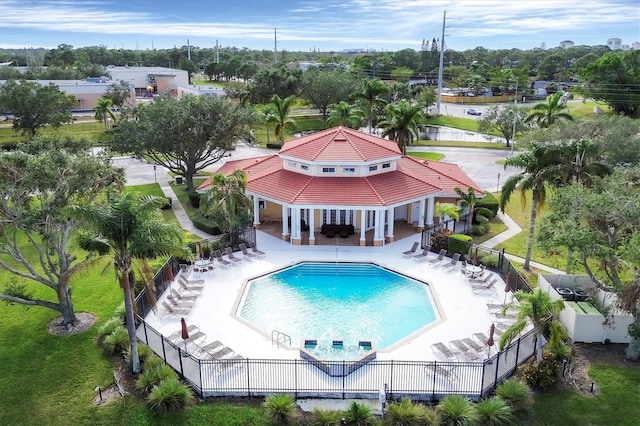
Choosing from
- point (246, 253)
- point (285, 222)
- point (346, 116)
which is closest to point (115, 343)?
point (246, 253)

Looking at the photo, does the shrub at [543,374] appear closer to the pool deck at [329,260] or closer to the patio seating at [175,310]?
the pool deck at [329,260]

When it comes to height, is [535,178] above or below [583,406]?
above

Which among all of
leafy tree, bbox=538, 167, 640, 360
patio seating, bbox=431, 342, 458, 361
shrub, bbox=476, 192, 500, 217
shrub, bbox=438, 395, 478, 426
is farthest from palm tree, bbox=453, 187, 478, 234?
shrub, bbox=438, 395, 478, 426

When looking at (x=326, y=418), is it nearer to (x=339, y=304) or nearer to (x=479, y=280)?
(x=339, y=304)

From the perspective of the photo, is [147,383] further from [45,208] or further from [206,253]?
[206,253]

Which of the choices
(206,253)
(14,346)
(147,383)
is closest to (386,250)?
(206,253)

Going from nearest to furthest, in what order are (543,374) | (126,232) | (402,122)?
(126,232), (543,374), (402,122)

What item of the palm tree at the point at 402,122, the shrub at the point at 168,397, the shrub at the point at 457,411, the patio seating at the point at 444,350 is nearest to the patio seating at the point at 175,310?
the shrub at the point at 168,397
